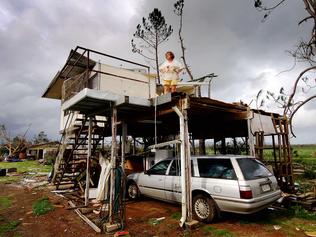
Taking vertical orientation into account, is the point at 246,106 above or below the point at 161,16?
below

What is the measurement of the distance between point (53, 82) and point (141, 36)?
7911 millimetres

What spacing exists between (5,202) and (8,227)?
360cm

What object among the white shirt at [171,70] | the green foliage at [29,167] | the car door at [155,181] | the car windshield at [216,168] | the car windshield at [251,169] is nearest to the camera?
the car windshield at [251,169]

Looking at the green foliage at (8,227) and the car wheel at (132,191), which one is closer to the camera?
the green foliage at (8,227)

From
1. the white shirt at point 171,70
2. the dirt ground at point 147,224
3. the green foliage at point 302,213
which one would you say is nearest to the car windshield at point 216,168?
the dirt ground at point 147,224

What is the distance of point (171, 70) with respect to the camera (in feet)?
22.2

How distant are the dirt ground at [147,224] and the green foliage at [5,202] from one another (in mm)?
458

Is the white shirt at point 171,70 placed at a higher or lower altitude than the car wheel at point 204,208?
higher

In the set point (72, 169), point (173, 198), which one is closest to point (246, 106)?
point (173, 198)

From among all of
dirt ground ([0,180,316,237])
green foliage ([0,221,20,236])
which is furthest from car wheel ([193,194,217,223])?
green foliage ([0,221,20,236])

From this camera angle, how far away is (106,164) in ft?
28.6

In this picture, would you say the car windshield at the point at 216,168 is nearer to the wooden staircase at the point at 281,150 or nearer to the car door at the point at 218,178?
the car door at the point at 218,178

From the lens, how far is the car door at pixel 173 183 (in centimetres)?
676

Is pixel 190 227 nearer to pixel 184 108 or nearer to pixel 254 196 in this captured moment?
pixel 254 196
